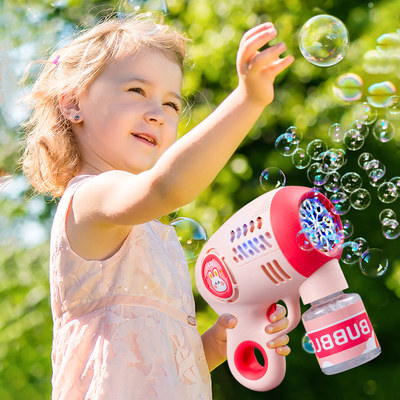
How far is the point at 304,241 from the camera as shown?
176 centimetres

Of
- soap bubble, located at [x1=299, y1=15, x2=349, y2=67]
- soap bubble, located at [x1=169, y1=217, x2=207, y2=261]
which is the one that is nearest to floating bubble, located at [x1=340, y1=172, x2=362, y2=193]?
soap bubble, located at [x1=299, y1=15, x2=349, y2=67]

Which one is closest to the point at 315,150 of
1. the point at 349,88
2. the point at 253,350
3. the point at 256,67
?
the point at 349,88

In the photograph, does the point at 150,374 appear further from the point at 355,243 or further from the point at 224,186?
the point at 224,186

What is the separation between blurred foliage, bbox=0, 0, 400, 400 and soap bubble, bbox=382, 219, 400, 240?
24.9 inches

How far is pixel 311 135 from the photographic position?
3502 mm

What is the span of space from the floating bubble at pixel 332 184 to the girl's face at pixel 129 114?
1.00 meters

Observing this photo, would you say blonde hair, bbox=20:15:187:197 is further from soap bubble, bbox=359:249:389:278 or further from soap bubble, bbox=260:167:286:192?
soap bubble, bbox=359:249:389:278

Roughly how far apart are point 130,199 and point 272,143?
250 cm

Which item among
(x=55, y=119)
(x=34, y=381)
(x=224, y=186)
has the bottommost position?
(x=34, y=381)

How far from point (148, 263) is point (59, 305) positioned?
25 cm

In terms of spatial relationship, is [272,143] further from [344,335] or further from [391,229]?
[344,335]

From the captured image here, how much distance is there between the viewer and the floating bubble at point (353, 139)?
3.06m

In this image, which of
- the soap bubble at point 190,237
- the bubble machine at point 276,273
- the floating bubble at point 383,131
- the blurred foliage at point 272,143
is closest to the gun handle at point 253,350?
the bubble machine at point 276,273

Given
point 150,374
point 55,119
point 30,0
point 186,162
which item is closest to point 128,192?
point 186,162
